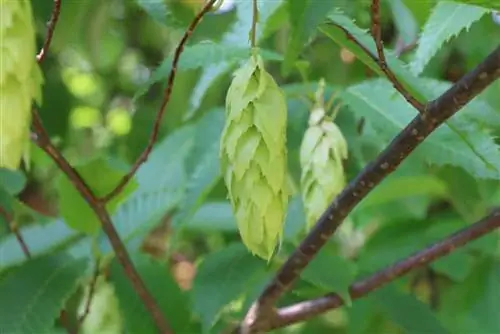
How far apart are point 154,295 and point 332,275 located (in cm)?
21

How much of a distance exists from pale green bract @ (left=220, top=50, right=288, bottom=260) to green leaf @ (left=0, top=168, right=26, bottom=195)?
16.8 inches

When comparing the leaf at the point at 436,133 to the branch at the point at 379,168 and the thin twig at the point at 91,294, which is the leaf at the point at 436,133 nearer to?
the branch at the point at 379,168

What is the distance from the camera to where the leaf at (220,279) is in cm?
85

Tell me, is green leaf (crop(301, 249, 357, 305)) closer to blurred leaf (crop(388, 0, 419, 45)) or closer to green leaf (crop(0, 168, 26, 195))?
green leaf (crop(0, 168, 26, 195))

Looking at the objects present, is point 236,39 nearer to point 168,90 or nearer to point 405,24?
point 168,90

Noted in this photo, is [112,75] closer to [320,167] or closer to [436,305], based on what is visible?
[436,305]

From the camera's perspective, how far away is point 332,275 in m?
0.83

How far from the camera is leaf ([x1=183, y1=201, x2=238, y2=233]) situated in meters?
1.09

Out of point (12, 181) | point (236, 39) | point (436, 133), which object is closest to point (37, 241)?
point (12, 181)

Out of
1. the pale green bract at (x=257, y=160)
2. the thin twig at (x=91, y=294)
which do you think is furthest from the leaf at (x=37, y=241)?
the pale green bract at (x=257, y=160)

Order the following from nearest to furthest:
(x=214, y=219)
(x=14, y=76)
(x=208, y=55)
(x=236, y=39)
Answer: (x=14, y=76) → (x=208, y=55) → (x=236, y=39) → (x=214, y=219)

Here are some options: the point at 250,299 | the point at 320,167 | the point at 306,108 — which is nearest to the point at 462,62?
the point at 306,108

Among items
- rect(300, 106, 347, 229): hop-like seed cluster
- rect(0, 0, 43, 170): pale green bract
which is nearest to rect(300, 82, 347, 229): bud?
rect(300, 106, 347, 229): hop-like seed cluster

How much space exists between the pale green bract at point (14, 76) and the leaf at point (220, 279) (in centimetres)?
39
